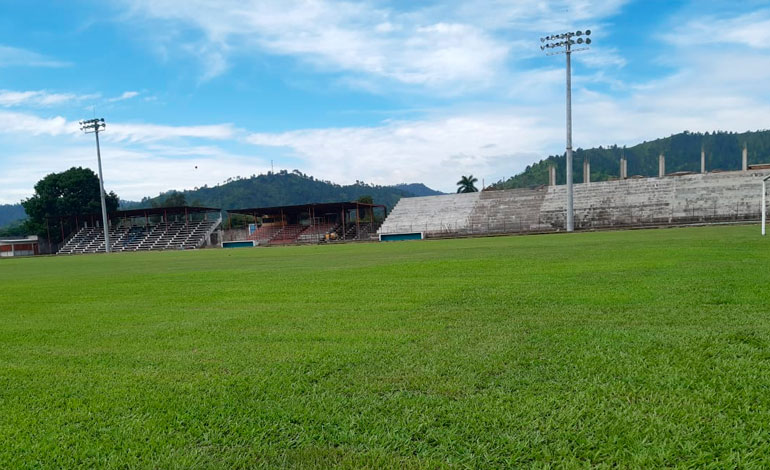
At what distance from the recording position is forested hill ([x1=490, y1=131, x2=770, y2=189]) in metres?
128

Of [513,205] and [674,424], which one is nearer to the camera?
[674,424]

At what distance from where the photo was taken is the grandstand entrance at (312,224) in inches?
1932

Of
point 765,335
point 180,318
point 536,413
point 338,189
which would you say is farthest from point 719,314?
point 338,189

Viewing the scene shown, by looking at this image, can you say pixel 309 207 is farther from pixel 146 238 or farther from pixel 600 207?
pixel 600 207

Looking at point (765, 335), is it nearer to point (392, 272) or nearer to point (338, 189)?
point (392, 272)

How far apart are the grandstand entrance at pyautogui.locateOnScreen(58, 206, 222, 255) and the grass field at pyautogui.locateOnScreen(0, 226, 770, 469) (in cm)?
5013

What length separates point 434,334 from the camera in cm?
416

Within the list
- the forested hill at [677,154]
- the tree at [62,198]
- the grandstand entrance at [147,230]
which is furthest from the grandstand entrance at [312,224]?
the forested hill at [677,154]

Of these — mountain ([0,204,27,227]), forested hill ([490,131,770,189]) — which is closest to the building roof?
forested hill ([490,131,770,189])

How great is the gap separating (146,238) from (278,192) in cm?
6654

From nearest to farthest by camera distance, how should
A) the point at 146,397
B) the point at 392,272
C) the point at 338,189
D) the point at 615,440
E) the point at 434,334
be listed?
the point at 615,440
the point at 146,397
the point at 434,334
the point at 392,272
the point at 338,189

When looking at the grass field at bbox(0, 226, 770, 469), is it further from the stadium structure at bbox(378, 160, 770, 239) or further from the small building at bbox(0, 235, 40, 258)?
the small building at bbox(0, 235, 40, 258)

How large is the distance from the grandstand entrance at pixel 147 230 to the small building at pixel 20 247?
3347mm

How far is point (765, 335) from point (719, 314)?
780mm
